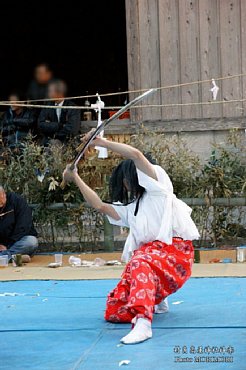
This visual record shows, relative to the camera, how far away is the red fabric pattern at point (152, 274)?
5270 millimetres

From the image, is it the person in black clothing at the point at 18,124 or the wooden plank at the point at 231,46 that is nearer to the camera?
the wooden plank at the point at 231,46

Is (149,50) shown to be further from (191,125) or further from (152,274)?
(152,274)

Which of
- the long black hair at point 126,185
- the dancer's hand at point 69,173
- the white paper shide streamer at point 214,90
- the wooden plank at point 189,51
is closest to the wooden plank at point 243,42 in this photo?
the white paper shide streamer at point 214,90

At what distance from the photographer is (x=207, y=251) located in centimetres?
836

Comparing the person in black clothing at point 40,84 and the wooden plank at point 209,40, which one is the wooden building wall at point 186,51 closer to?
the wooden plank at point 209,40

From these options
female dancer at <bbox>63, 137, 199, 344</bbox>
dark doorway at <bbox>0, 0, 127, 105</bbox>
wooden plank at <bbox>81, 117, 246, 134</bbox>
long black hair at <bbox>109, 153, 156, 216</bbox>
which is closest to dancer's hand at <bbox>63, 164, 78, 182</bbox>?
female dancer at <bbox>63, 137, 199, 344</bbox>

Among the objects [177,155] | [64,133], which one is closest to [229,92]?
[177,155]

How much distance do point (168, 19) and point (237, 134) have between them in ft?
5.84

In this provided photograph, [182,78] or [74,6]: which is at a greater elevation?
[74,6]

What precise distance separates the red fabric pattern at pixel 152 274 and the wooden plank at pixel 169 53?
456 centimetres

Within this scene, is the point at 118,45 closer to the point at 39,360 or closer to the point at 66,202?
the point at 66,202

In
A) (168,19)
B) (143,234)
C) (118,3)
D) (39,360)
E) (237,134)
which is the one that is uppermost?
(118,3)

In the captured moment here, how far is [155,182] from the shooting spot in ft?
17.9

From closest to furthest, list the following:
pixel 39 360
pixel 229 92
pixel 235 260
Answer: pixel 39 360 → pixel 235 260 → pixel 229 92
